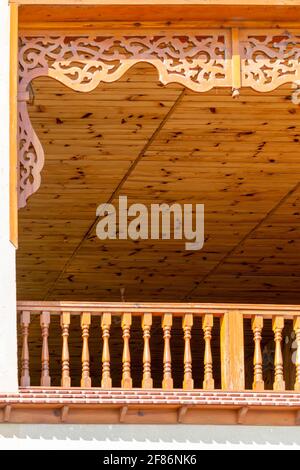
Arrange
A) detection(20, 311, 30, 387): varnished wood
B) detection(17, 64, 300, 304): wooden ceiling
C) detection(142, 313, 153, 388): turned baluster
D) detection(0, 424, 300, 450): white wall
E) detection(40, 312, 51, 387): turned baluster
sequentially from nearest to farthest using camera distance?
detection(0, 424, 300, 450): white wall → detection(20, 311, 30, 387): varnished wood → detection(40, 312, 51, 387): turned baluster → detection(142, 313, 153, 388): turned baluster → detection(17, 64, 300, 304): wooden ceiling

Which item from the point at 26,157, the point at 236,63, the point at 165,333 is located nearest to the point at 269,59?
the point at 236,63

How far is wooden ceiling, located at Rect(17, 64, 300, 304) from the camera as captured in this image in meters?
11.7

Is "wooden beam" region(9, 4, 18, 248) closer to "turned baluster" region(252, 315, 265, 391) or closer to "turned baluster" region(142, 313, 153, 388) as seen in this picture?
"turned baluster" region(142, 313, 153, 388)

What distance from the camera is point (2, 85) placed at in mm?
10570

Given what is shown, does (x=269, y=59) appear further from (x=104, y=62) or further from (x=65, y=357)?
(x=65, y=357)

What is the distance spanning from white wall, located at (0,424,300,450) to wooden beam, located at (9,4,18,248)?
133 centimetres

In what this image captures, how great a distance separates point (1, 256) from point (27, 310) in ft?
1.76

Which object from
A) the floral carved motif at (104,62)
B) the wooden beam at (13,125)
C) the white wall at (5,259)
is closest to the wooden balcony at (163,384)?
the white wall at (5,259)

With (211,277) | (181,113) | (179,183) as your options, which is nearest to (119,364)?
(211,277)

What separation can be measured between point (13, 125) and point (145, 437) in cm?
241

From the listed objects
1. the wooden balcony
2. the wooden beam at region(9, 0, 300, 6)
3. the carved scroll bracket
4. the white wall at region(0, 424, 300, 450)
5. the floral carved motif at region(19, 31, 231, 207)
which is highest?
the wooden beam at region(9, 0, 300, 6)

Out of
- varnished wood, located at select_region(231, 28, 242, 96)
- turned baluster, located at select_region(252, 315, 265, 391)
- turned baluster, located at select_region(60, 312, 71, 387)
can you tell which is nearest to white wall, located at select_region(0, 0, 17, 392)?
turned baluster, located at select_region(60, 312, 71, 387)

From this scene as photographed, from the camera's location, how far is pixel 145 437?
10445 mm
